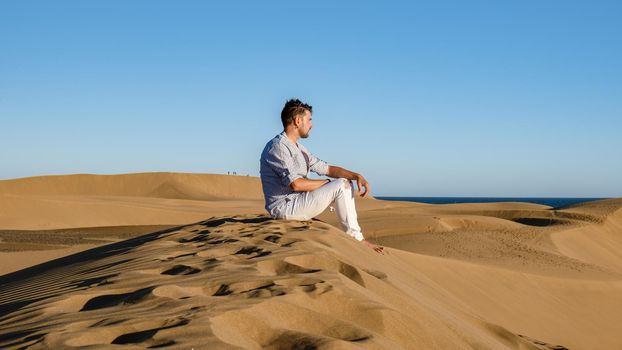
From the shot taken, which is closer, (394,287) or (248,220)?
(394,287)

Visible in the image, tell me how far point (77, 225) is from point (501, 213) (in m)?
13.6

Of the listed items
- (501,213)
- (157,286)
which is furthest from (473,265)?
(501,213)

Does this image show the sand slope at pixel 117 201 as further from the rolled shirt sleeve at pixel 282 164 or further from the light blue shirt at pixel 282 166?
the rolled shirt sleeve at pixel 282 164

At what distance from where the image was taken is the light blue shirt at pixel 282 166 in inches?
243

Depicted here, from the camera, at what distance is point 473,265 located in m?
7.61

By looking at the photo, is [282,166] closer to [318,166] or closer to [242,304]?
[318,166]

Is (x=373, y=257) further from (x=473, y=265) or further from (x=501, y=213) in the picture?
(x=501, y=213)

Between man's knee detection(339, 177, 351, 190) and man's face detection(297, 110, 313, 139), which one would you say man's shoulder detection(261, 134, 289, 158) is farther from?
man's knee detection(339, 177, 351, 190)

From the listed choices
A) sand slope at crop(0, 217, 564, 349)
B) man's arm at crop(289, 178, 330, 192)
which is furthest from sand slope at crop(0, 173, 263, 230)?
sand slope at crop(0, 217, 564, 349)

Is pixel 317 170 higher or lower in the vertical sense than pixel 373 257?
higher

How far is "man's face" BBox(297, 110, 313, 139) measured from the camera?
20.6 feet

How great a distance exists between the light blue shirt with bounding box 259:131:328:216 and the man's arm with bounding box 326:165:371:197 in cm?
19

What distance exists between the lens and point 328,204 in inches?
251

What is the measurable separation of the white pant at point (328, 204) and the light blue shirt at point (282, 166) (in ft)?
0.33
